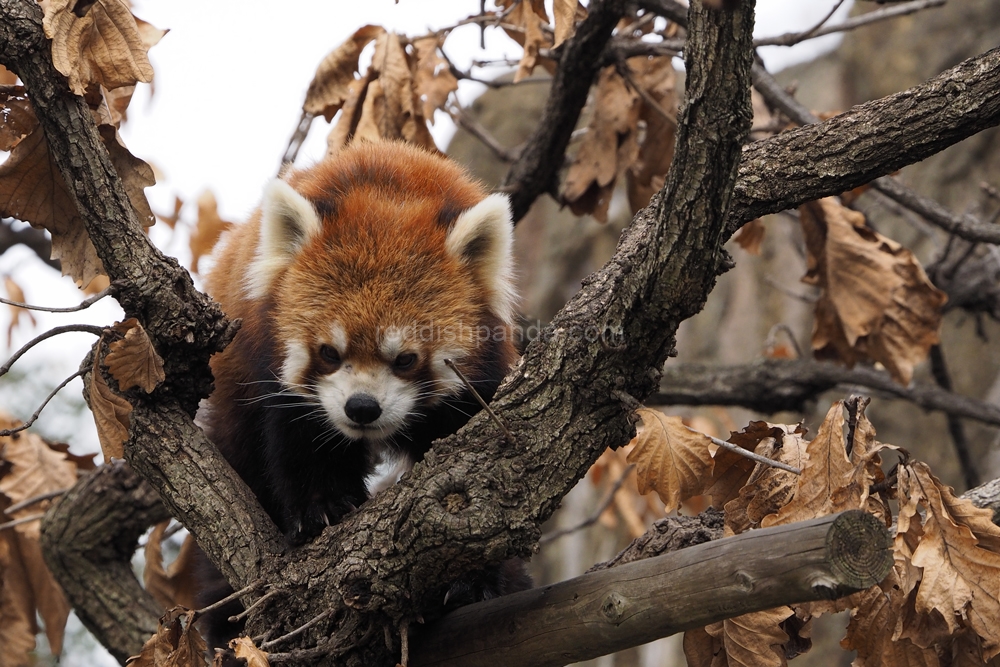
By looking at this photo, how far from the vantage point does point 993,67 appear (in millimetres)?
2740

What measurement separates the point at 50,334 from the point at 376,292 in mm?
1112

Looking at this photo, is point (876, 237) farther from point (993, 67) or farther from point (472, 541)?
point (472, 541)

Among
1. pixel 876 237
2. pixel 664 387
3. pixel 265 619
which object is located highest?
pixel 876 237

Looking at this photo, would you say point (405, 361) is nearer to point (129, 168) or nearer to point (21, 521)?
point (129, 168)

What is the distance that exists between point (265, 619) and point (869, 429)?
6.86ft

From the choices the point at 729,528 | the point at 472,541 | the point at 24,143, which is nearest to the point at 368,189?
the point at 24,143

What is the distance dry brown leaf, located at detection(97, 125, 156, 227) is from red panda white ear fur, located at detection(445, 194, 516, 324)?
3.79 feet

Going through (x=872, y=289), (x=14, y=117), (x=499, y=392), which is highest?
(x=14, y=117)

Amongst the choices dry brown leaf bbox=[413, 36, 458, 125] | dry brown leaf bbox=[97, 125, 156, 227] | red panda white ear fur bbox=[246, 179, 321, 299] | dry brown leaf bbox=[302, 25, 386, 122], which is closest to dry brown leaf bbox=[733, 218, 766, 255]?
dry brown leaf bbox=[413, 36, 458, 125]

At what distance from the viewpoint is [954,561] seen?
8.96ft

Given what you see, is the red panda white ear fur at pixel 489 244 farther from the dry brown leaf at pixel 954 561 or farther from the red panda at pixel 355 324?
the dry brown leaf at pixel 954 561

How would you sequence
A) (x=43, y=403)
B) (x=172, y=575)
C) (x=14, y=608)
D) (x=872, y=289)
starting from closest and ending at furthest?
1. (x=43, y=403)
2. (x=872, y=289)
3. (x=14, y=608)
4. (x=172, y=575)

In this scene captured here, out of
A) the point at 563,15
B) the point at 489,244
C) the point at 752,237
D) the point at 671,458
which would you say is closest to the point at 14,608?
the point at 489,244

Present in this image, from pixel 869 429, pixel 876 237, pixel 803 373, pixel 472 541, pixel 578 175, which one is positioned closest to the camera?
pixel 472 541
